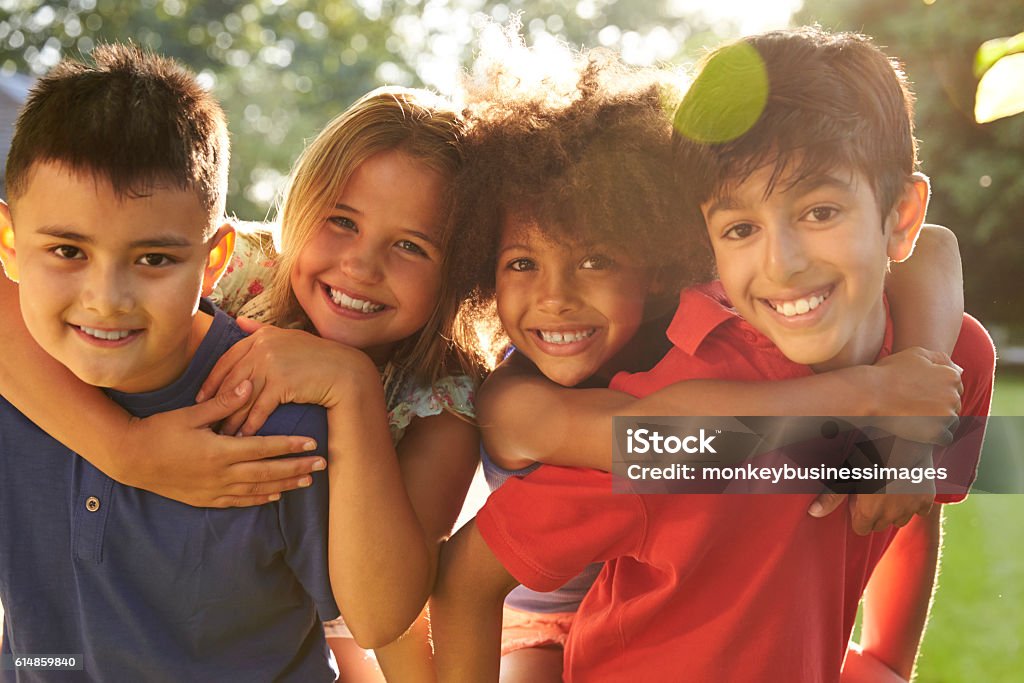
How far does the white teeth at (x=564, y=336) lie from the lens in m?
1.48

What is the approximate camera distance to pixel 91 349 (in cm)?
134

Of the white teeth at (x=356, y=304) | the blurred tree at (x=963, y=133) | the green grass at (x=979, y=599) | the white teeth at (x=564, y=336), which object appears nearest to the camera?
the white teeth at (x=564, y=336)

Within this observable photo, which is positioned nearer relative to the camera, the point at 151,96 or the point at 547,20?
the point at 151,96

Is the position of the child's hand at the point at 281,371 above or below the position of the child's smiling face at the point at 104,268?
below

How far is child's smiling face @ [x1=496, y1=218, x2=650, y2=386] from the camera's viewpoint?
145 cm

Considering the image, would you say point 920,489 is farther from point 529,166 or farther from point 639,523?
point 529,166

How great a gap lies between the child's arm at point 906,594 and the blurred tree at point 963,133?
6490 mm

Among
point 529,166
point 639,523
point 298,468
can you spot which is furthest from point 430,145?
point 639,523

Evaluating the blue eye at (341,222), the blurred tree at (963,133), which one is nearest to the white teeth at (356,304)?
the blue eye at (341,222)

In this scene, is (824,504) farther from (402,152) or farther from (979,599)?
(979,599)

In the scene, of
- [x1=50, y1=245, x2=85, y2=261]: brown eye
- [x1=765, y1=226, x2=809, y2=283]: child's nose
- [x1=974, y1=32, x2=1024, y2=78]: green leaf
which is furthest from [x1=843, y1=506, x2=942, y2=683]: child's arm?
[x1=50, y1=245, x2=85, y2=261]: brown eye

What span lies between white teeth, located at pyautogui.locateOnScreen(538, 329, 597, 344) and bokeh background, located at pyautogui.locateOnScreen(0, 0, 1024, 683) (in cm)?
43

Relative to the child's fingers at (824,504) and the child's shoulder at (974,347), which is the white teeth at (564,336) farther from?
the child's shoulder at (974,347)

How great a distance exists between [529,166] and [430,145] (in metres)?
0.22
